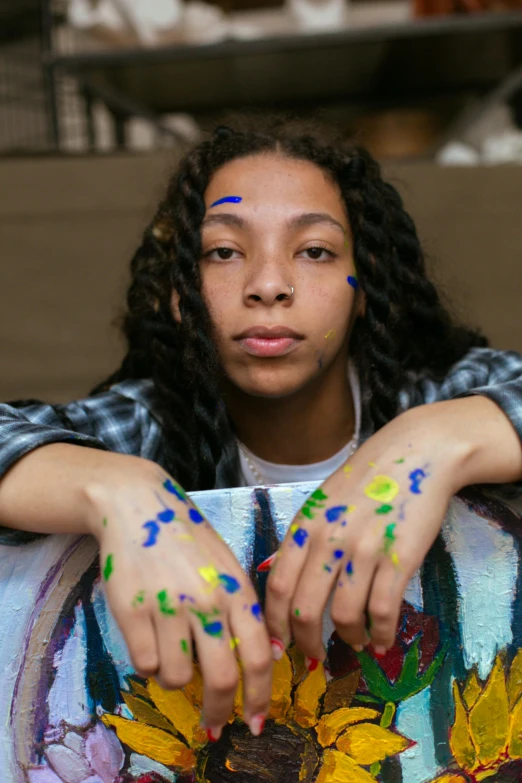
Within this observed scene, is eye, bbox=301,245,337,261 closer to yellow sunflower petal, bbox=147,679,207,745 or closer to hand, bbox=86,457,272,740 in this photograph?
hand, bbox=86,457,272,740

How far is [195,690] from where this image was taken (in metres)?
0.75

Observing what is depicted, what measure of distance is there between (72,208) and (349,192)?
4.01ft

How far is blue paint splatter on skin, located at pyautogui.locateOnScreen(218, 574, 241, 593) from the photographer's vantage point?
0.68m

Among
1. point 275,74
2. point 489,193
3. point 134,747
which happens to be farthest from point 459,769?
point 275,74

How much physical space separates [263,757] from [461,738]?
0.72 feet

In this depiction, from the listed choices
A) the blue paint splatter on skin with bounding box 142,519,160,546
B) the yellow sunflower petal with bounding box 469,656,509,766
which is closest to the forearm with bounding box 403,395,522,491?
the yellow sunflower petal with bounding box 469,656,509,766

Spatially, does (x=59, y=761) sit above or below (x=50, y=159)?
below

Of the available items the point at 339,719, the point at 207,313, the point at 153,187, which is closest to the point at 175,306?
the point at 207,313

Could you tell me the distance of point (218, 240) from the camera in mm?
1182

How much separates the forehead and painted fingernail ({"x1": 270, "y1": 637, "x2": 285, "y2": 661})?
2.35ft

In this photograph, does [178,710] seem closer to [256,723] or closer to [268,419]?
[256,723]

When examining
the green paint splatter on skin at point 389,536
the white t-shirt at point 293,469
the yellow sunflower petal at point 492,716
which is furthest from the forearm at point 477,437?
the white t-shirt at point 293,469

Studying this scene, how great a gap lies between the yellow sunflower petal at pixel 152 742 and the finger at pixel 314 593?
0.19 metres

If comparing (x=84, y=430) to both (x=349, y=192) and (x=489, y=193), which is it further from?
(x=489, y=193)
